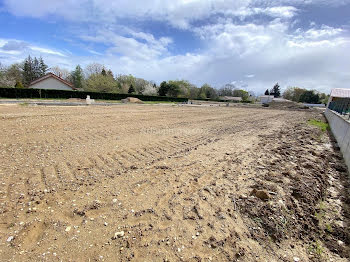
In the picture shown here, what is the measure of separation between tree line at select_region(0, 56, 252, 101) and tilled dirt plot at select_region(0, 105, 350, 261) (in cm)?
4267

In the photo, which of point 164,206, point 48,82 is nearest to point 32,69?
point 48,82

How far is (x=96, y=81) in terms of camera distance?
41.8 metres

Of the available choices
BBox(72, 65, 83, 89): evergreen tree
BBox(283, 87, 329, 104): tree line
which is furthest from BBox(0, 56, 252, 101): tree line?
BBox(283, 87, 329, 104): tree line

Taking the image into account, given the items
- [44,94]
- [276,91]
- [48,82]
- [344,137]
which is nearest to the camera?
[344,137]

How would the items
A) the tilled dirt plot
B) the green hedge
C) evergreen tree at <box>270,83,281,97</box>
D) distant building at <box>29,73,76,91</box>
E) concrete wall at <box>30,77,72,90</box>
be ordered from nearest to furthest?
the tilled dirt plot < the green hedge < distant building at <box>29,73,76,91</box> < concrete wall at <box>30,77,72,90</box> < evergreen tree at <box>270,83,281,97</box>

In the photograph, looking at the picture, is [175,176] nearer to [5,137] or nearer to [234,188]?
[234,188]

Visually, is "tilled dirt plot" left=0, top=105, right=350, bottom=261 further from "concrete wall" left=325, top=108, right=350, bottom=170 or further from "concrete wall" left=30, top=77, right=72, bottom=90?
"concrete wall" left=30, top=77, right=72, bottom=90

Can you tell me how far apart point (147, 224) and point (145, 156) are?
2529 mm

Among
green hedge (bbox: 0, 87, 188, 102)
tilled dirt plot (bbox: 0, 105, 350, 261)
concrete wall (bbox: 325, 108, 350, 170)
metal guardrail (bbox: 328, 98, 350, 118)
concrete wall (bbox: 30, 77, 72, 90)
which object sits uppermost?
concrete wall (bbox: 30, 77, 72, 90)

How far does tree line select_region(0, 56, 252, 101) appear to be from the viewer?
4228cm

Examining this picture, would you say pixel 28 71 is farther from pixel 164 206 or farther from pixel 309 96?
pixel 309 96

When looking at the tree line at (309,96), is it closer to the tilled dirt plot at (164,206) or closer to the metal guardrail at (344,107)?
the metal guardrail at (344,107)

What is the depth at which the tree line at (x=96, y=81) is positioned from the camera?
139 feet

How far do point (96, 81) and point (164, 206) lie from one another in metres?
45.3
